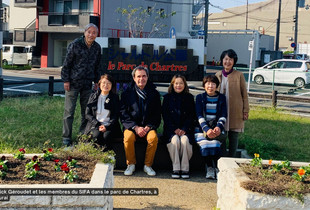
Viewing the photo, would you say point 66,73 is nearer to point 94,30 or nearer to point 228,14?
point 94,30

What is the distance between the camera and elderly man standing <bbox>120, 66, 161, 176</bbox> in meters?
5.75

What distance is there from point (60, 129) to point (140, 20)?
2542 centimetres

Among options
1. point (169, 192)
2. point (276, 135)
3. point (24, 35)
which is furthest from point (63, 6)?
point (169, 192)

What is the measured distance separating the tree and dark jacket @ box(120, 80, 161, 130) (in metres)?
24.6

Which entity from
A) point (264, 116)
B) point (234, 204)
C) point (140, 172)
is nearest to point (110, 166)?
point (234, 204)

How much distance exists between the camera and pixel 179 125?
5.95 meters

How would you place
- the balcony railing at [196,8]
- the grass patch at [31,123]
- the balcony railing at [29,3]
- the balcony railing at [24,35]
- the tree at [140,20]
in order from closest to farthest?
the grass patch at [31,123], the tree at [140,20], the balcony railing at [29,3], the balcony railing at [24,35], the balcony railing at [196,8]

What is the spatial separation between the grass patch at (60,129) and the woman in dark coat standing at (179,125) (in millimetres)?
1632

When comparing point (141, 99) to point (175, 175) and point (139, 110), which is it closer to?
point (139, 110)

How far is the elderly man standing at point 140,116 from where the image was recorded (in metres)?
5.75

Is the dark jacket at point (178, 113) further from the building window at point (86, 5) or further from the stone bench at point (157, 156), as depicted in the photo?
the building window at point (86, 5)

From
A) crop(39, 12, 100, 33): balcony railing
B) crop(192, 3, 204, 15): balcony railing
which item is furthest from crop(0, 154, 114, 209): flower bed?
crop(192, 3, 204, 15): balcony railing

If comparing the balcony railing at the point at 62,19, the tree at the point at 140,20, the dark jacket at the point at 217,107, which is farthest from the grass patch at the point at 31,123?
the balcony railing at the point at 62,19

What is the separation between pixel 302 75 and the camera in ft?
70.9
